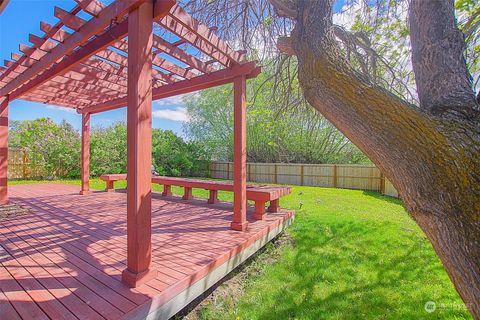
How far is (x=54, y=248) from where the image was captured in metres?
3.02

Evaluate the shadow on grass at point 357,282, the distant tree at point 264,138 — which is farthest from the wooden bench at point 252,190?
the distant tree at point 264,138

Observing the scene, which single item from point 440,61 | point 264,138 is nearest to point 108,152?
point 264,138

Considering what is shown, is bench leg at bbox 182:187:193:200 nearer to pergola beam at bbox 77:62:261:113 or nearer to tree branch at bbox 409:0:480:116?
pergola beam at bbox 77:62:261:113

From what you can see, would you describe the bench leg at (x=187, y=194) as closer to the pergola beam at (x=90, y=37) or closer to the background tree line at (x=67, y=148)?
the pergola beam at (x=90, y=37)

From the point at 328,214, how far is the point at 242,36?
14.4ft

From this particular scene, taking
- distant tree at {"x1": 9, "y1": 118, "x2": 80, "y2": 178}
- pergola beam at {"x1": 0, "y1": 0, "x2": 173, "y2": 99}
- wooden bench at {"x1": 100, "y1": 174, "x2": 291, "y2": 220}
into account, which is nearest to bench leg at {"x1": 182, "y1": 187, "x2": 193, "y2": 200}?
wooden bench at {"x1": 100, "y1": 174, "x2": 291, "y2": 220}

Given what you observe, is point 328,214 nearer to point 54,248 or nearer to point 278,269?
point 278,269

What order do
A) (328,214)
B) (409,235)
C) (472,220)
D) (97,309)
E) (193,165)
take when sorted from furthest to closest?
(193,165) < (328,214) < (409,235) < (97,309) < (472,220)

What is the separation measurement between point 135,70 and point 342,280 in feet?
10.9

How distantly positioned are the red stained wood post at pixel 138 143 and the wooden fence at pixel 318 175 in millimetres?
10016

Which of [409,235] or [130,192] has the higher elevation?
[130,192]

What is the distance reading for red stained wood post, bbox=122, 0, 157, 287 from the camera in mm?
2088

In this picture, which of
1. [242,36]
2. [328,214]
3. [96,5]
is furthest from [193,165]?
[96,5]

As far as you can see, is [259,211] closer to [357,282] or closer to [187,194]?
[357,282]
